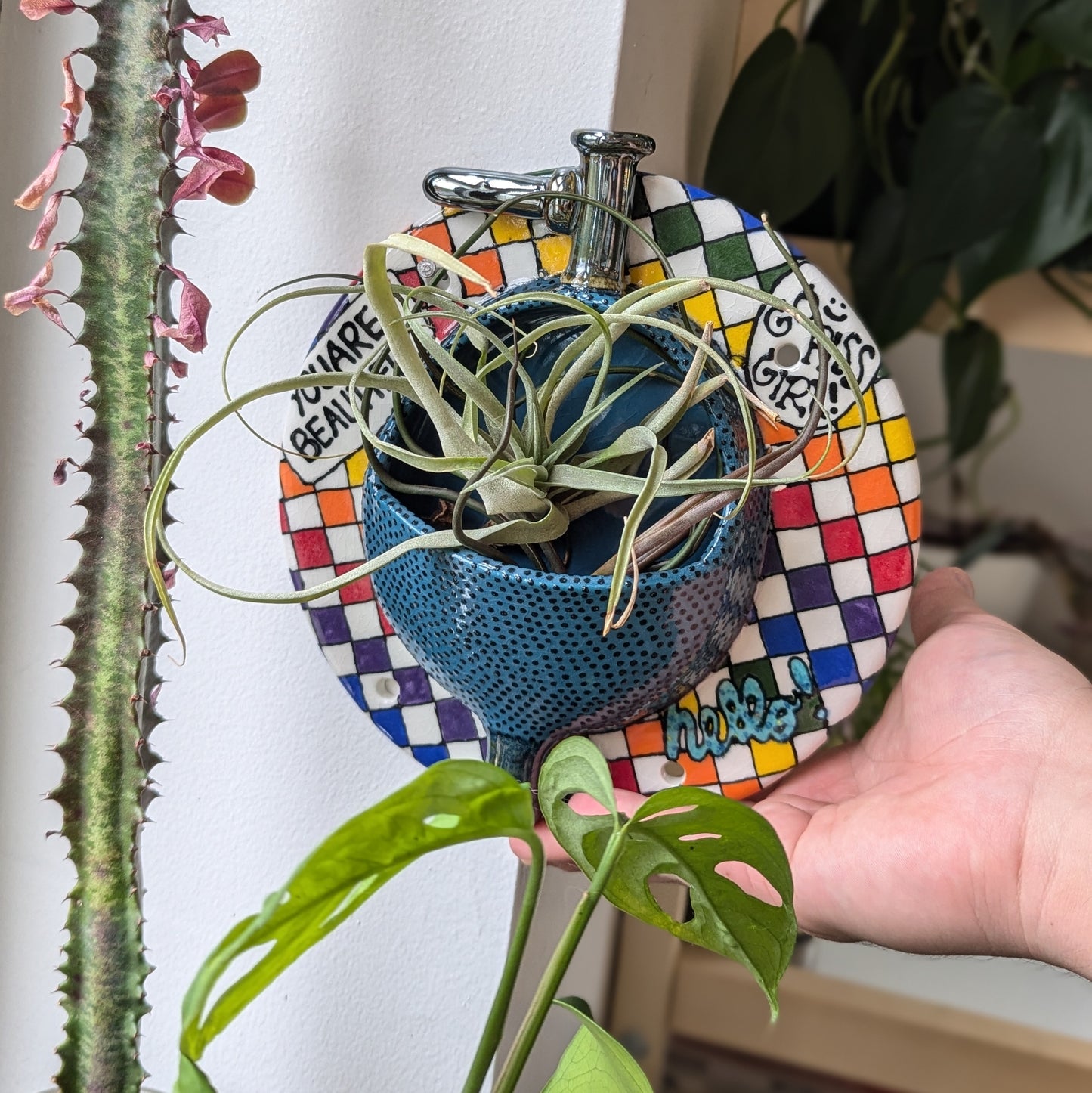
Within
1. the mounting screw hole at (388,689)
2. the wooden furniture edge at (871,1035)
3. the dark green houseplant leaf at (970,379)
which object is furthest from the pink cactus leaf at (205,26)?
the wooden furniture edge at (871,1035)

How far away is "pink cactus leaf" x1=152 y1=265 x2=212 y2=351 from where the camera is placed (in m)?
0.33

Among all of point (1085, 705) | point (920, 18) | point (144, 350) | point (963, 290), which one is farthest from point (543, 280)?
point (920, 18)

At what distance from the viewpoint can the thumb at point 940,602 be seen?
18.0 inches

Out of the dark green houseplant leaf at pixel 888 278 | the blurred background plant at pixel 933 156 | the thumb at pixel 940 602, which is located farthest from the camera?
the dark green houseplant leaf at pixel 888 278

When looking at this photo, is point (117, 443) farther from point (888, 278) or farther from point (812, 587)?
point (888, 278)

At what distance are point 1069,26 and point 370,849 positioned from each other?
1.96 feet

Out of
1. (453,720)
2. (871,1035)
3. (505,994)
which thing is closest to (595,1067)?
(505,994)

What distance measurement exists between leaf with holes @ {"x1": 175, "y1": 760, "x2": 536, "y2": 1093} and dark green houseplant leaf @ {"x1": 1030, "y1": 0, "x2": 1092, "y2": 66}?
56 centimetres

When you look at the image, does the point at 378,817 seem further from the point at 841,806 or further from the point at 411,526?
the point at 841,806

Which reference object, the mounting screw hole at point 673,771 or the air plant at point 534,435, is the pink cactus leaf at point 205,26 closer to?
the air plant at point 534,435

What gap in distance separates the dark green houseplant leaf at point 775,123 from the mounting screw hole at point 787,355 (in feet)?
0.71

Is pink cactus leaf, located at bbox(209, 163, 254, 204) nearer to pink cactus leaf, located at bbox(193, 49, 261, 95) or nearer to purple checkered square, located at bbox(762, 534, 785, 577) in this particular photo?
pink cactus leaf, located at bbox(193, 49, 261, 95)

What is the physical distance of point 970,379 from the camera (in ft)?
2.60

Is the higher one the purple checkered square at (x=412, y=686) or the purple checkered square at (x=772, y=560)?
the purple checkered square at (x=772, y=560)
